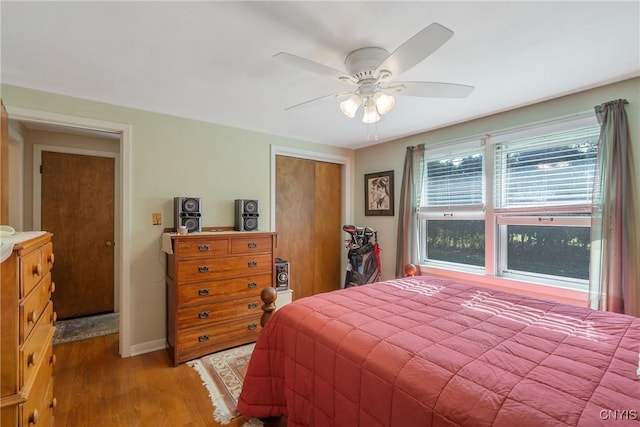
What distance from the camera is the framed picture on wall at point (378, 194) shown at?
3854 millimetres

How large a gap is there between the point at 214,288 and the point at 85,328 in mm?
1879

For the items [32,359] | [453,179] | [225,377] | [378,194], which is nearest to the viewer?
[32,359]

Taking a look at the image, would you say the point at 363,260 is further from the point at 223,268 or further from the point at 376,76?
the point at 376,76

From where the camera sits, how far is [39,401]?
128 cm

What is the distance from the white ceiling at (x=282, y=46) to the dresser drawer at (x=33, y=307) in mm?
1379

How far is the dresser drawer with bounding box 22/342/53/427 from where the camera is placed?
3.62 ft

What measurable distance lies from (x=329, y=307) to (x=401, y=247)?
218 cm

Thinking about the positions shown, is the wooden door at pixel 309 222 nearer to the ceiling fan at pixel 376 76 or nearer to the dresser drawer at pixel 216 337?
the dresser drawer at pixel 216 337

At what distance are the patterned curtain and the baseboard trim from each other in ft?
9.17

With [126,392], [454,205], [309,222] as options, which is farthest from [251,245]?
[454,205]

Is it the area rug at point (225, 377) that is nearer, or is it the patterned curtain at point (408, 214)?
the area rug at point (225, 377)

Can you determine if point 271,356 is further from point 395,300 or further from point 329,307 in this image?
point 395,300

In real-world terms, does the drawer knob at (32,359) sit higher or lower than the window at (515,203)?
lower

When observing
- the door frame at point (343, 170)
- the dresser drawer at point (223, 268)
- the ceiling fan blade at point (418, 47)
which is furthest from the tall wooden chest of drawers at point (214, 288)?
the ceiling fan blade at point (418, 47)
